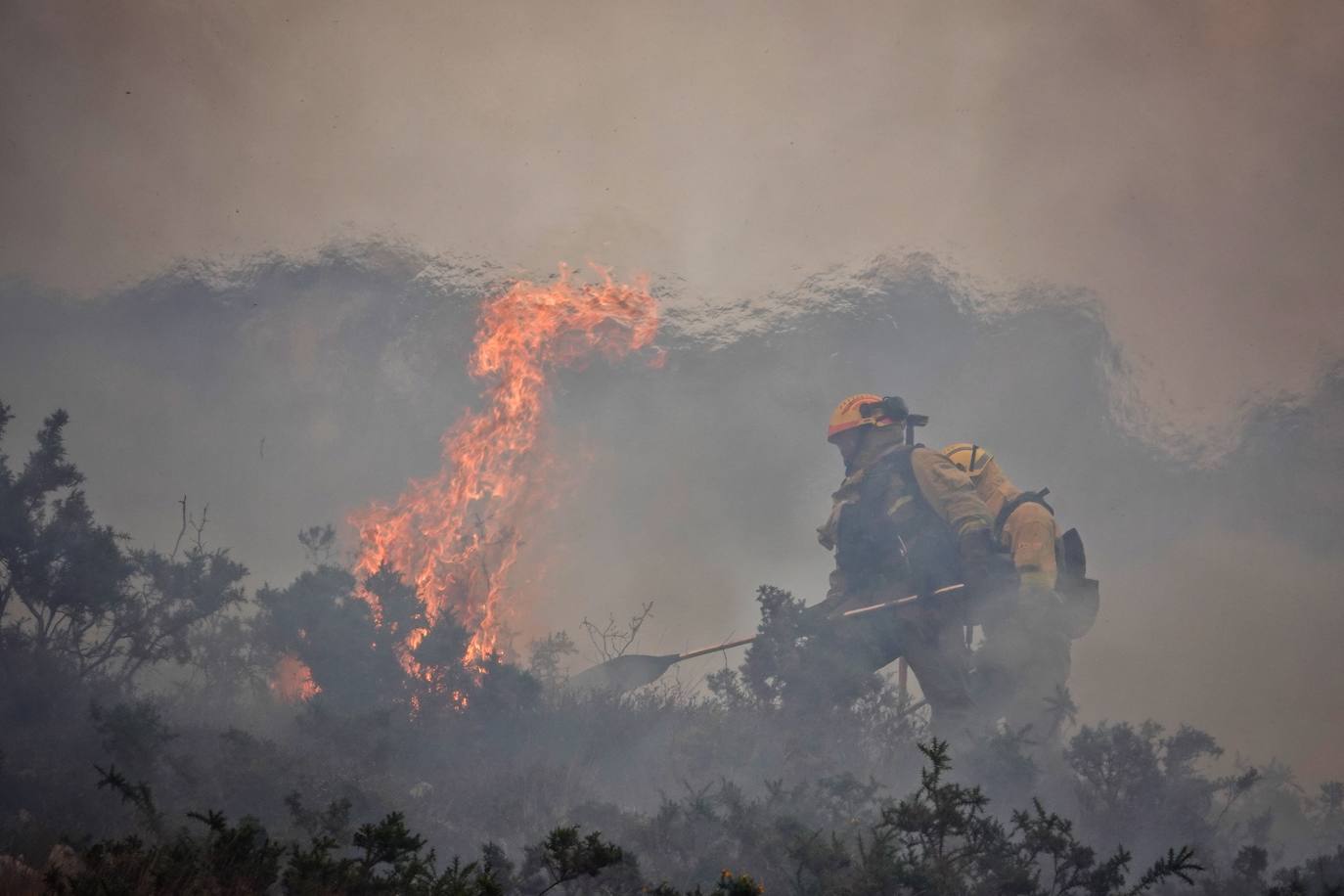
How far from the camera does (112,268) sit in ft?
58.6

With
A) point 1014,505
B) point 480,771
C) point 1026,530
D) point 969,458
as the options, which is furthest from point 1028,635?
point 480,771

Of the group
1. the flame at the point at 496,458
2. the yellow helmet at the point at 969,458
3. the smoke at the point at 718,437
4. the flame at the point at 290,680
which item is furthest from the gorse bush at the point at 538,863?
the smoke at the point at 718,437

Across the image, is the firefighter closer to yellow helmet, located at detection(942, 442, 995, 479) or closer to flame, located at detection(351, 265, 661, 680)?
yellow helmet, located at detection(942, 442, 995, 479)

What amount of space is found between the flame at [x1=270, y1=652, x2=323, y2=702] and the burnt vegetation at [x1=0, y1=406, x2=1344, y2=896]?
8 centimetres

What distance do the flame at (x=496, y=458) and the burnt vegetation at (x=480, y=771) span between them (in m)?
2.72

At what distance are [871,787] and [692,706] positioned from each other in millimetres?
4049

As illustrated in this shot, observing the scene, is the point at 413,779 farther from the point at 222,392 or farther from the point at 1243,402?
the point at 1243,402

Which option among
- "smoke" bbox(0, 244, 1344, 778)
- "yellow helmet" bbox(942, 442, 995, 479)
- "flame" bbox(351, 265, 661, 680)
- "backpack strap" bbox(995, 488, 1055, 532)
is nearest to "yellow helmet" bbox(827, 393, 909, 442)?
"yellow helmet" bbox(942, 442, 995, 479)

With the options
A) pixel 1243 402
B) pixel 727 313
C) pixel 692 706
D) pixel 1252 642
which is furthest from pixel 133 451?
pixel 1252 642

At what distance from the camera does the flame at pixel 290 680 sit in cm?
1229

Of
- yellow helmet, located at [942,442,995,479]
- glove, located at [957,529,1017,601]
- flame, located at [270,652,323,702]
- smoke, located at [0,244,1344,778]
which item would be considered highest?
smoke, located at [0,244,1344,778]

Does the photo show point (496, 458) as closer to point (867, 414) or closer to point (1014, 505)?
point (867, 414)

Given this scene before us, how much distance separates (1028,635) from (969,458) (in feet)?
9.19

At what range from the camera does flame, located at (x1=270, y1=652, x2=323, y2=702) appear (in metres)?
12.3
